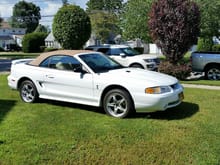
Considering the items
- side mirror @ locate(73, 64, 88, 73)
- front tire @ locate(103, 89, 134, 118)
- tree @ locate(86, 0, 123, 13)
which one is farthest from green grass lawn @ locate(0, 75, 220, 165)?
tree @ locate(86, 0, 123, 13)

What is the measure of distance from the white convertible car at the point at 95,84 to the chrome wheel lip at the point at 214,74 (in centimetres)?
767

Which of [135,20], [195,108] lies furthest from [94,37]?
[195,108]

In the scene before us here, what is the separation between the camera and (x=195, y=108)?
27.7 ft

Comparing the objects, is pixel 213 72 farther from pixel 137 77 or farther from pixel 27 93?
pixel 27 93

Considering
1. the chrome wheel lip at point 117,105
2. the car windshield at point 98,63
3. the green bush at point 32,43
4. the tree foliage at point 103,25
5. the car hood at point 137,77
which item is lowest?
the chrome wheel lip at point 117,105

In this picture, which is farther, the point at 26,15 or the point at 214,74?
the point at 26,15

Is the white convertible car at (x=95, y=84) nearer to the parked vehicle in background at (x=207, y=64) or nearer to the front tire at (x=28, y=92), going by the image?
the front tire at (x=28, y=92)

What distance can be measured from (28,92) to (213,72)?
8943mm

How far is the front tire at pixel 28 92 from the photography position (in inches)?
352

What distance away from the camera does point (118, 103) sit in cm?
752

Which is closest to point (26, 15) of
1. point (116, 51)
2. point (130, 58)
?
point (116, 51)

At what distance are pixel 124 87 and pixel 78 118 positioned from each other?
116 cm

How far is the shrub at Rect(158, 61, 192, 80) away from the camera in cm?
1478

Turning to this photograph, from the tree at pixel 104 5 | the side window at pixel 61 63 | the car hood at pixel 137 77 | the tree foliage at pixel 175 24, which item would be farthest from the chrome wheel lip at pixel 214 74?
the tree at pixel 104 5
